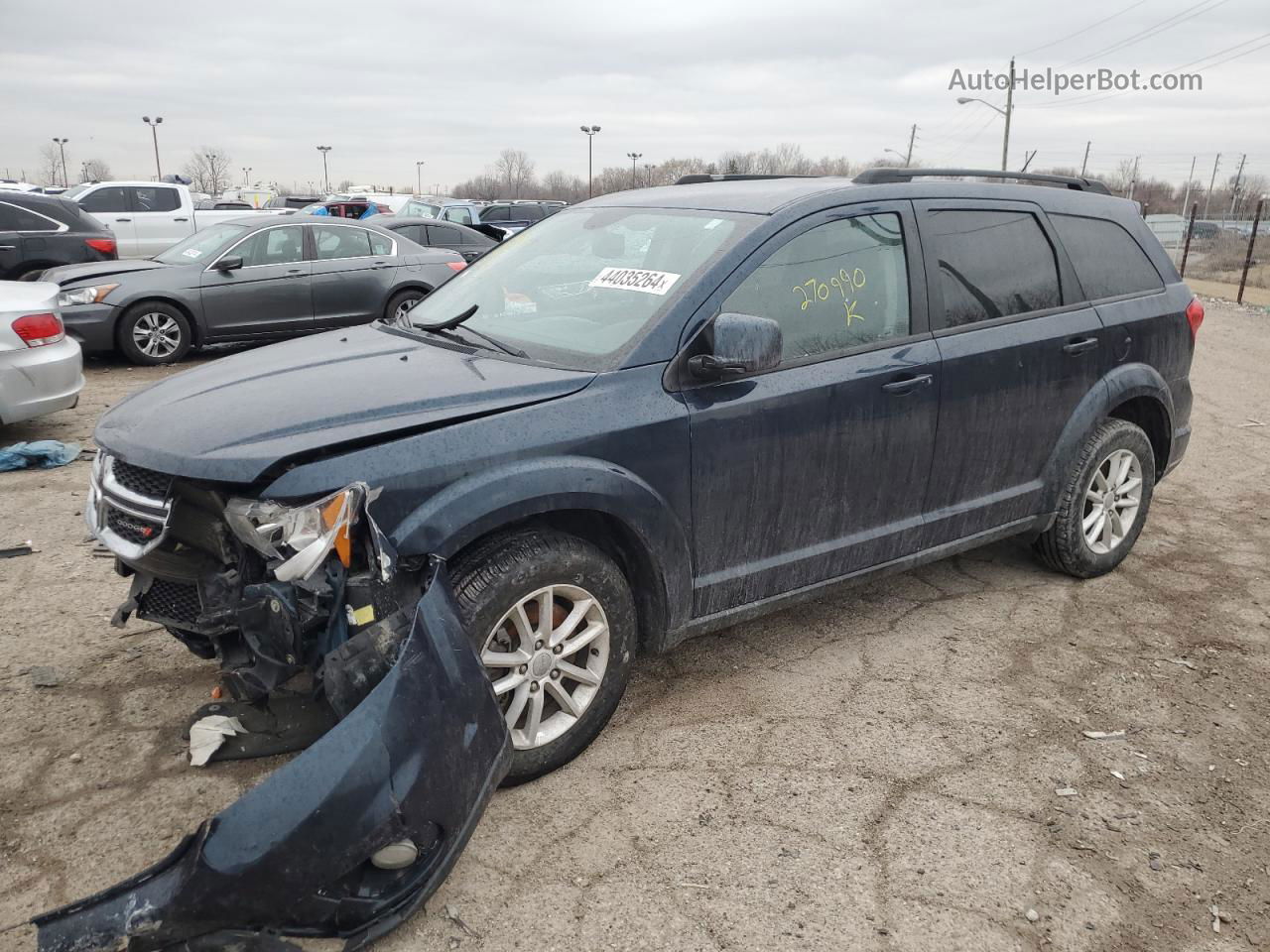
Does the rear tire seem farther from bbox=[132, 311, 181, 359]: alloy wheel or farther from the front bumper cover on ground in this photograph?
the front bumper cover on ground

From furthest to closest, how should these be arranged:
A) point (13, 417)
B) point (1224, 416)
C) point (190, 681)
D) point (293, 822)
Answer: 1. point (1224, 416)
2. point (13, 417)
3. point (190, 681)
4. point (293, 822)

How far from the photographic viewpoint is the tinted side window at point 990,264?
3.82 m

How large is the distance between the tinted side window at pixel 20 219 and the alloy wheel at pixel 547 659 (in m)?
11.6

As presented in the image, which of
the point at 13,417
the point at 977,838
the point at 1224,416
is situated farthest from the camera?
the point at 1224,416

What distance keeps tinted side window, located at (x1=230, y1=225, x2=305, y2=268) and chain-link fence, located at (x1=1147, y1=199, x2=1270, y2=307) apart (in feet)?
48.0

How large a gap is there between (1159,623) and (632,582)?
2582 millimetres

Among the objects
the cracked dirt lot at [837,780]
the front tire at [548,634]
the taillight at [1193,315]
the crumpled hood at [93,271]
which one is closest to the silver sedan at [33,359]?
the cracked dirt lot at [837,780]

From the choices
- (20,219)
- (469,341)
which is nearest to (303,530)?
(469,341)

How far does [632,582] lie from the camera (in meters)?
3.17

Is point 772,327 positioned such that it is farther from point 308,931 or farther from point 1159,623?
point 1159,623

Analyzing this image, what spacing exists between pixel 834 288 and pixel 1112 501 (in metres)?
2.05

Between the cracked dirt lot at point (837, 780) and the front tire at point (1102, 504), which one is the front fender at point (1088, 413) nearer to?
the front tire at point (1102, 504)

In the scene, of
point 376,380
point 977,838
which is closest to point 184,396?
point 376,380

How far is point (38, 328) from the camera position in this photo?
6281 mm
